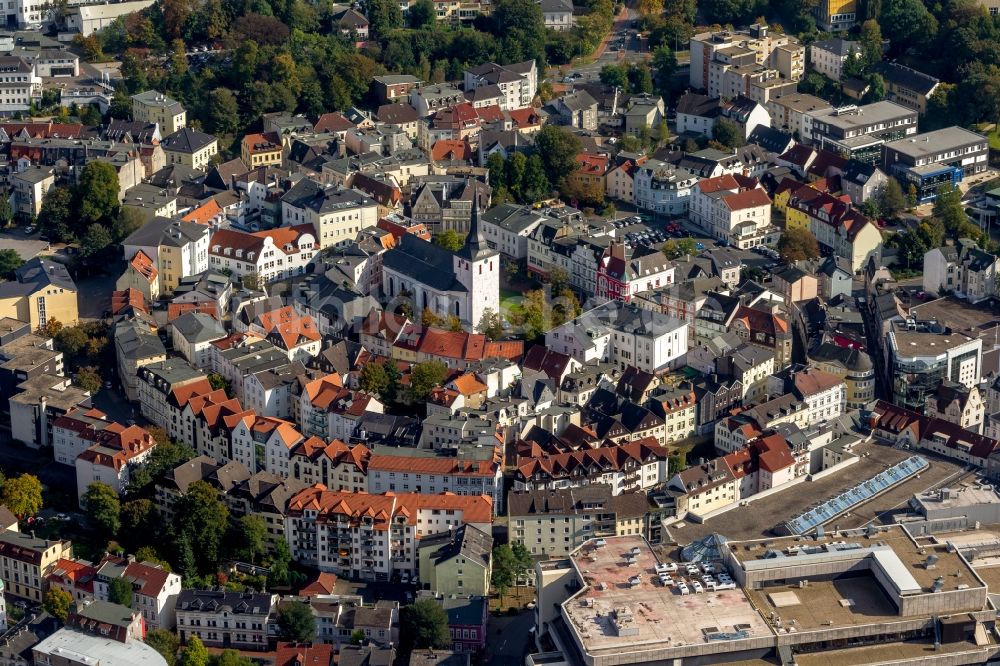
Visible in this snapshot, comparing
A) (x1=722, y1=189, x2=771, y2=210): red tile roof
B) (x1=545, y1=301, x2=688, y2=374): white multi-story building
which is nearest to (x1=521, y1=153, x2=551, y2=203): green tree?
(x1=722, y1=189, x2=771, y2=210): red tile roof

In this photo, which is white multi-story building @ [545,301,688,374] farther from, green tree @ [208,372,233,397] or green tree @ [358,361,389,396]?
green tree @ [208,372,233,397]

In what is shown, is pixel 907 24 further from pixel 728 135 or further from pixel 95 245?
pixel 95 245

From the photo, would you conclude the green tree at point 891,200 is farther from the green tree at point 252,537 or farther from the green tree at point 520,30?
the green tree at point 252,537

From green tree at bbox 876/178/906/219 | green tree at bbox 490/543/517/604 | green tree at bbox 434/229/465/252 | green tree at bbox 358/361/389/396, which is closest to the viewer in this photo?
green tree at bbox 490/543/517/604

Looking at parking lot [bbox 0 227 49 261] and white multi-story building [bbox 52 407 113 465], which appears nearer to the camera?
white multi-story building [bbox 52 407 113 465]

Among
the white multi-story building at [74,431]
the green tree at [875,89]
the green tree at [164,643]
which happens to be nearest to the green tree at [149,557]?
the green tree at [164,643]

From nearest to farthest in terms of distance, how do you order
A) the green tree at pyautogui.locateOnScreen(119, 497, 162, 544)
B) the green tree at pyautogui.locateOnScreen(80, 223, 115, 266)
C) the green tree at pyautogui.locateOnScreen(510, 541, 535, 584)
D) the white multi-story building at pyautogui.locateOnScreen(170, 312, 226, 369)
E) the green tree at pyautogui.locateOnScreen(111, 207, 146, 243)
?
1. the green tree at pyautogui.locateOnScreen(510, 541, 535, 584)
2. the green tree at pyautogui.locateOnScreen(119, 497, 162, 544)
3. the white multi-story building at pyautogui.locateOnScreen(170, 312, 226, 369)
4. the green tree at pyautogui.locateOnScreen(80, 223, 115, 266)
5. the green tree at pyautogui.locateOnScreen(111, 207, 146, 243)

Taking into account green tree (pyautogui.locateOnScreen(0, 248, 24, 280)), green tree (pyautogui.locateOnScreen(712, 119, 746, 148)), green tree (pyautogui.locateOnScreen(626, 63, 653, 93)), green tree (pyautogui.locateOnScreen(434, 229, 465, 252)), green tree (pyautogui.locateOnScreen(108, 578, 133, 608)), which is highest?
green tree (pyautogui.locateOnScreen(626, 63, 653, 93))
